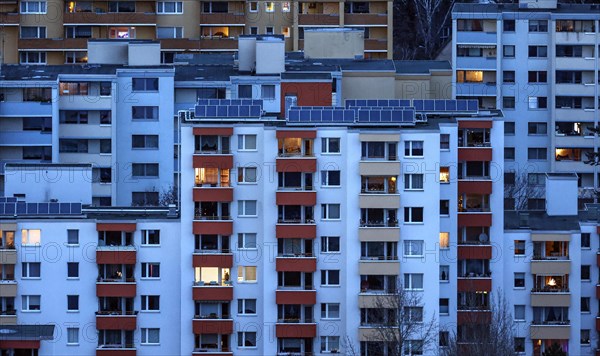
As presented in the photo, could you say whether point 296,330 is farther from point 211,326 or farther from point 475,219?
point 475,219

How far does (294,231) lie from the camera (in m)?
101

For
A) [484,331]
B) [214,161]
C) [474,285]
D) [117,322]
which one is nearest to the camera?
[484,331]

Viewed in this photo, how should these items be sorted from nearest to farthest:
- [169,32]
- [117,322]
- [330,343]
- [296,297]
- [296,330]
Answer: [296,330]
[330,343]
[296,297]
[117,322]
[169,32]

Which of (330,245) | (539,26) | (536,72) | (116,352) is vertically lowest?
(116,352)

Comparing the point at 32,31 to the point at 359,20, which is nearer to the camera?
the point at 32,31

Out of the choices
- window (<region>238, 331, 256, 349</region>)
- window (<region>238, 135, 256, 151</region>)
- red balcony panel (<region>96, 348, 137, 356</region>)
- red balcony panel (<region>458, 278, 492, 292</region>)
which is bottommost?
red balcony panel (<region>96, 348, 137, 356</region>)

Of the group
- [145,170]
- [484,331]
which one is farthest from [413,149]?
[145,170]

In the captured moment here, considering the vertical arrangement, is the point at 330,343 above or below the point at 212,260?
below

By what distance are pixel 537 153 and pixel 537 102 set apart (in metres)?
2.79

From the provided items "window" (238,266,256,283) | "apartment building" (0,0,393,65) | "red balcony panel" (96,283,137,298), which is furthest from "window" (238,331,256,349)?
"apartment building" (0,0,393,65)

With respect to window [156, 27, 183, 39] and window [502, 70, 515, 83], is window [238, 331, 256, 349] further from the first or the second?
window [156, 27, 183, 39]

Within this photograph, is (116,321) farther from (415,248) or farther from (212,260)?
(415,248)

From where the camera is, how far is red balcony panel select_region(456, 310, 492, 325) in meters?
101

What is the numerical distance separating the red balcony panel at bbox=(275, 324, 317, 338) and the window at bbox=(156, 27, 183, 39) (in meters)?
49.6
